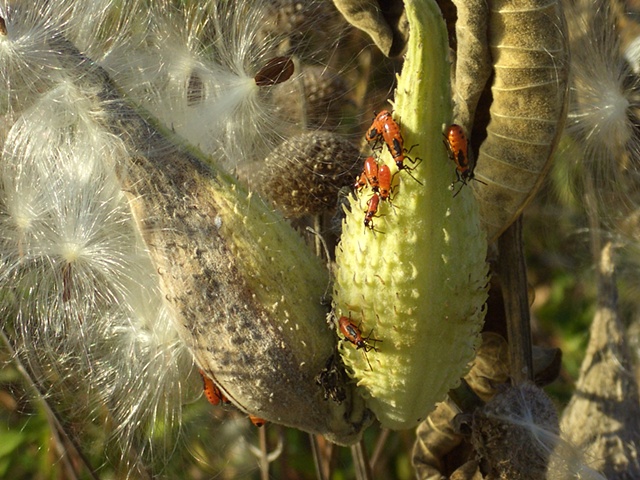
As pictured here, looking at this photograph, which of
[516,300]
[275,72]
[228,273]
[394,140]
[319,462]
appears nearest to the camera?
[394,140]

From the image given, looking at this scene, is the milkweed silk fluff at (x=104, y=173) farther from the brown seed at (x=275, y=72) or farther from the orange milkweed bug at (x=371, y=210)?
the orange milkweed bug at (x=371, y=210)

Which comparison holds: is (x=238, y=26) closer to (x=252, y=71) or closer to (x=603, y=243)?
(x=252, y=71)

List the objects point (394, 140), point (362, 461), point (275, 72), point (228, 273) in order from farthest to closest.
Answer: point (362, 461), point (275, 72), point (228, 273), point (394, 140)

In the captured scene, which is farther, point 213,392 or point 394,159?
point 213,392

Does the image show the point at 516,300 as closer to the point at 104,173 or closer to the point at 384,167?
the point at 384,167

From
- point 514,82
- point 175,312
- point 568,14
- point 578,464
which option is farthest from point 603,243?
point 175,312

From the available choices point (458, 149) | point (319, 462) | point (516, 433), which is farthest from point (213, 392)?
point (319, 462)
